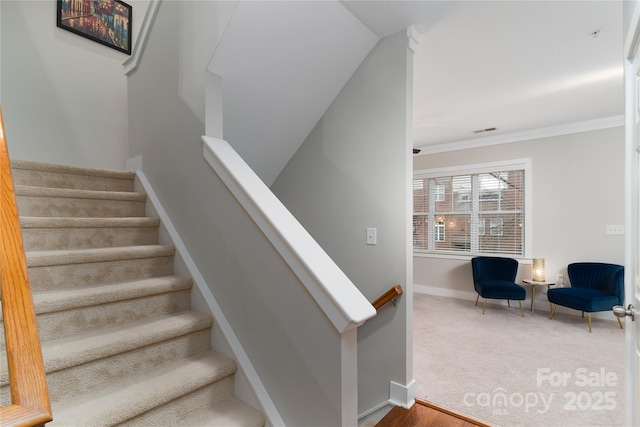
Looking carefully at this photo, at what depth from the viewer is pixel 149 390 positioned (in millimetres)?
1286

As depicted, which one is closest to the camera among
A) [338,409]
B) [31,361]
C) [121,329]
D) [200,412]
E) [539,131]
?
[31,361]

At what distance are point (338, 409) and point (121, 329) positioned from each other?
1.05 metres

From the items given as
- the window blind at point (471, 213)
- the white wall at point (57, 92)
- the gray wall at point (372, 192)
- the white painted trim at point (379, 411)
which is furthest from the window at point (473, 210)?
the white wall at point (57, 92)

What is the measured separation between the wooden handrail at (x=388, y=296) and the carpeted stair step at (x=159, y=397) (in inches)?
41.9

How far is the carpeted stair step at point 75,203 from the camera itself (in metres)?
1.80

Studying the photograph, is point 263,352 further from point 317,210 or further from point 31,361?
point 317,210

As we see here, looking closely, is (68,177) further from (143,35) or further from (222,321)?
(222,321)

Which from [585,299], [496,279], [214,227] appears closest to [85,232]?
[214,227]

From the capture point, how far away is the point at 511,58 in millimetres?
2658

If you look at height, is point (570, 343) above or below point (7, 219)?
below

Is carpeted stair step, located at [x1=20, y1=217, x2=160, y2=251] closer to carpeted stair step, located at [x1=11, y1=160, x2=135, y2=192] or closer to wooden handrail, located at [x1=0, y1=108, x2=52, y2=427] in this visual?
carpeted stair step, located at [x1=11, y1=160, x2=135, y2=192]

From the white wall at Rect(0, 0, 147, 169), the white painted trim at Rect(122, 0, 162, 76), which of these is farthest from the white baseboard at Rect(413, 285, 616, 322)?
the white painted trim at Rect(122, 0, 162, 76)

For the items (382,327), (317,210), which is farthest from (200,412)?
(317,210)

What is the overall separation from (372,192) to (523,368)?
83.5 inches
